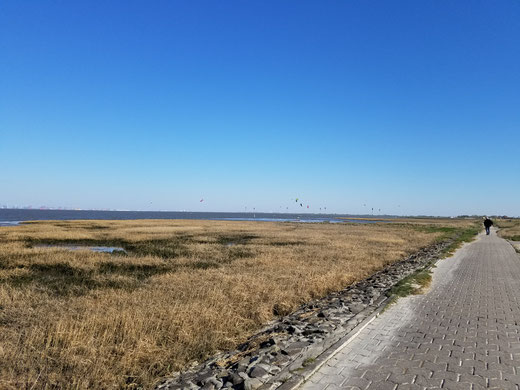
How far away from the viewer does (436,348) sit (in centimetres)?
645

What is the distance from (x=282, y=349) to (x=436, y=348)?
2.97 metres

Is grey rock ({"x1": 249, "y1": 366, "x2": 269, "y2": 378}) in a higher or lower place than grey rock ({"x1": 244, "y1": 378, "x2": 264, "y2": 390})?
lower

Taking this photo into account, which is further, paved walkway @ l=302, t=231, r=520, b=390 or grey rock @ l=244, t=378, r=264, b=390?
paved walkway @ l=302, t=231, r=520, b=390

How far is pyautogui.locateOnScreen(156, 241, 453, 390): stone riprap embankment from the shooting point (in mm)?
5250

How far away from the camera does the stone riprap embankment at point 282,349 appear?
525cm

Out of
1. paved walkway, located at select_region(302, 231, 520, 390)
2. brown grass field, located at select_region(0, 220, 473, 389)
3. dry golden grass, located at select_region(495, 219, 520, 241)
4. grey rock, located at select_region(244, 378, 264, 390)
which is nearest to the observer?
grey rock, located at select_region(244, 378, 264, 390)

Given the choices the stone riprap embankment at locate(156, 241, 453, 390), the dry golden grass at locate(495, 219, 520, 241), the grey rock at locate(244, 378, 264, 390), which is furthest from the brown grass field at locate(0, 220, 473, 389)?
the dry golden grass at locate(495, 219, 520, 241)

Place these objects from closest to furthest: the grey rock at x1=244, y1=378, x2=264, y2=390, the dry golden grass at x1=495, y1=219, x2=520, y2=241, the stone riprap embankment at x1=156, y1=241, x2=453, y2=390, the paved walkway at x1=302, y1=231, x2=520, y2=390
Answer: the grey rock at x1=244, y1=378, x2=264, y2=390, the paved walkway at x1=302, y1=231, x2=520, y2=390, the stone riprap embankment at x1=156, y1=241, x2=453, y2=390, the dry golden grass at x1=495, y1=219, x2=520, y2=241

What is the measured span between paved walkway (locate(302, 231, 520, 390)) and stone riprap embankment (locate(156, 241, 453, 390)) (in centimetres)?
43

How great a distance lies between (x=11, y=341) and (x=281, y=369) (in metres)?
5.50

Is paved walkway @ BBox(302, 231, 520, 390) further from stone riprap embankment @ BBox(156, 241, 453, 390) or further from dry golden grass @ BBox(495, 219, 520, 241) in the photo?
dry golden grass @ BBox(495, 219, 520, 241)

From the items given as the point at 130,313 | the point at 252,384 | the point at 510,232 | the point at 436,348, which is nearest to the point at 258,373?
the point at 252,384

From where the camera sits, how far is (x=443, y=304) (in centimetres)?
998

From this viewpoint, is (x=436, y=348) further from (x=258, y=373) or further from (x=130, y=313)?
(x=130, y=313)
